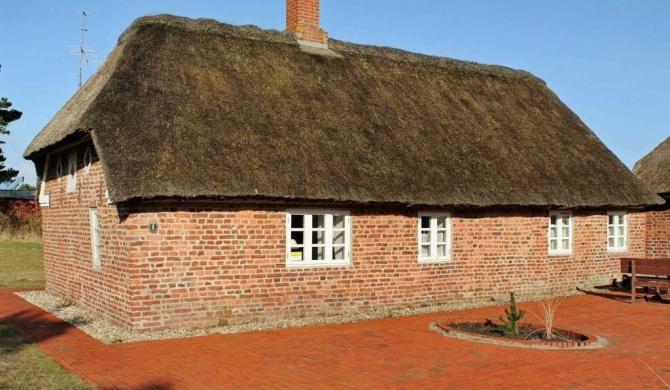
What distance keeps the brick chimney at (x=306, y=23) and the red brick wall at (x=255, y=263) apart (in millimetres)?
5037

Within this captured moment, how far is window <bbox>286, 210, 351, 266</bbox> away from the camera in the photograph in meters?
13.4

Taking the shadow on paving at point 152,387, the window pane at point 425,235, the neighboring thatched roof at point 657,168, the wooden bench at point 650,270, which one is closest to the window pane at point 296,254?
the window pane at point 425,235

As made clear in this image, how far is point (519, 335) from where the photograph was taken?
1164 cm

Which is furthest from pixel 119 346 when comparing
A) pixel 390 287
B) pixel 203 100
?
pixel 390 287

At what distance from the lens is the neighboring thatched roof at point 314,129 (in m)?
12.2

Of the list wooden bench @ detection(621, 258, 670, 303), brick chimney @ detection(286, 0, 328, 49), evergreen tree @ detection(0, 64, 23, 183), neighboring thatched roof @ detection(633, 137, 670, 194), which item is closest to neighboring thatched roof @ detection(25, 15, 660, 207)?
brick chimney @ detection(286, 0, 328, 49)

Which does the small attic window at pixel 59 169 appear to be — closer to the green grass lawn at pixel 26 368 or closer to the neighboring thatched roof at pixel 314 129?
the neighboring thatched roof at pixel 314 129

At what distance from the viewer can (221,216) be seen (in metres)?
12.5

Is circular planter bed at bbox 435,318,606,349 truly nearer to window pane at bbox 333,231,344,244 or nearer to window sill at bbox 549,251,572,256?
window pane at bbox 333,231,344,244

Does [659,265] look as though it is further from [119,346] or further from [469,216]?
[119,346]

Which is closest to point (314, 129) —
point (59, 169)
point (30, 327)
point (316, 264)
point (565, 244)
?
point (316, 264)

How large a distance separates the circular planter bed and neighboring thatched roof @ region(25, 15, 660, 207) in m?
2.74

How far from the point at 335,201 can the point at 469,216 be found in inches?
162

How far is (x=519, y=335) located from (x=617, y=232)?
930cm
